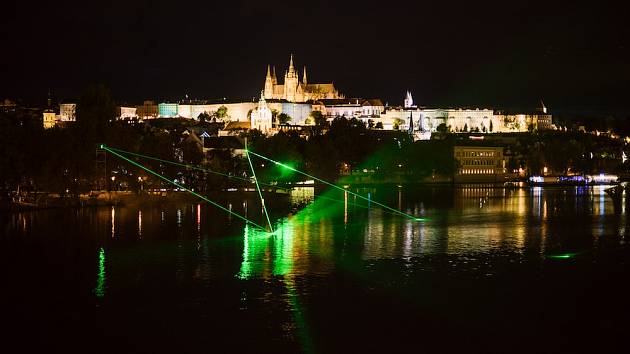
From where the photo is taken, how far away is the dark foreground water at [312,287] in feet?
48.6

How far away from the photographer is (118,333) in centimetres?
1519

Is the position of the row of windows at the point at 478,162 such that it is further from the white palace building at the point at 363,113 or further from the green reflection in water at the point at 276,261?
the green reflection in water at the point at 276,261

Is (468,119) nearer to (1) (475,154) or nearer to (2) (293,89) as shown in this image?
(2) (293,89)

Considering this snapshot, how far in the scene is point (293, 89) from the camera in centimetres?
15775

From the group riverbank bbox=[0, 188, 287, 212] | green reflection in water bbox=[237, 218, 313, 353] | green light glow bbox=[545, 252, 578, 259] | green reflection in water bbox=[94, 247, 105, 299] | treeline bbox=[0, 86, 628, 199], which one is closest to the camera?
green reflection in water bbox=[237, 218, 313, 353]

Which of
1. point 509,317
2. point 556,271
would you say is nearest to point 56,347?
point 509,317

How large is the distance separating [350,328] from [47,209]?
25544mm

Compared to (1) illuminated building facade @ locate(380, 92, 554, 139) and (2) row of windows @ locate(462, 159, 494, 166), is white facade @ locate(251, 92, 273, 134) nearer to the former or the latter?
(1) illuminated building facade @ locate(380, 92, 554, 139)

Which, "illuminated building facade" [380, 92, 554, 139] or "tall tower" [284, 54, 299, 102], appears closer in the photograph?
"illuminated building facade" [380, 92, 554, 139]

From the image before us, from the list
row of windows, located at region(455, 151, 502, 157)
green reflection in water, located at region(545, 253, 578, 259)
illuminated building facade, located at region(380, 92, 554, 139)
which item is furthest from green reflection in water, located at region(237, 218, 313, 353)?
illuminated building facade, located at region(380, 92, 554, 139)

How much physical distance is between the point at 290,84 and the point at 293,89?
114 centimetres

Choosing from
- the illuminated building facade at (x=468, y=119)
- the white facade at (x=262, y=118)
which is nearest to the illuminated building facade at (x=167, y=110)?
the white facade at (x=262, y=118)

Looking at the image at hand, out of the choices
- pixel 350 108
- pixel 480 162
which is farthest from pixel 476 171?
pixel 350 108

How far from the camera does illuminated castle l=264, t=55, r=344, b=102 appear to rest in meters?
157
